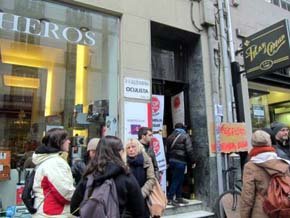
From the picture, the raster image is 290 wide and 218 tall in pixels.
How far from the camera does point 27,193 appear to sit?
3.24 meters

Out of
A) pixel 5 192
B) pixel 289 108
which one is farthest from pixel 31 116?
pixel 289 108

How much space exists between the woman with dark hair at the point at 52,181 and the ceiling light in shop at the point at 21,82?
3013 mm

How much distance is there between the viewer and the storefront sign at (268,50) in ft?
22.3

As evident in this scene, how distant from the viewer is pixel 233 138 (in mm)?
6848

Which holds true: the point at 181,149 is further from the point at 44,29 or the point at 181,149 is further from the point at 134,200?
the point at 134,200

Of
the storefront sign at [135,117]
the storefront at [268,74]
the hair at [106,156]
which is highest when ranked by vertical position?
the storefront at [268,74]

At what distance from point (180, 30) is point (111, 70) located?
2.02m

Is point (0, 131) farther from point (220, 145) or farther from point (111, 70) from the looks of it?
point (220, 145)

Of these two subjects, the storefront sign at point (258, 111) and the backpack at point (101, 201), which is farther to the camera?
the storefront sign at point (258, 111)

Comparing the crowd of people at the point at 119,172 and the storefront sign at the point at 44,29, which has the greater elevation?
the storefront sign at the point at 44,29

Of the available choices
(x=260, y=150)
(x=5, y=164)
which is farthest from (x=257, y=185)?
(x=5, y=164)

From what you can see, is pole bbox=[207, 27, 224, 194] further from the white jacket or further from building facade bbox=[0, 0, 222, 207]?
the white jacket

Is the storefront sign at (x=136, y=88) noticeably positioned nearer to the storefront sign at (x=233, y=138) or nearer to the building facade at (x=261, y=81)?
the storefront sign at (x=233, y=138)

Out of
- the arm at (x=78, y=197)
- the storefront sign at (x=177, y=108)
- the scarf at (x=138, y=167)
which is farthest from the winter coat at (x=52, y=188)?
the storefront sign at (x=177, y=108)
